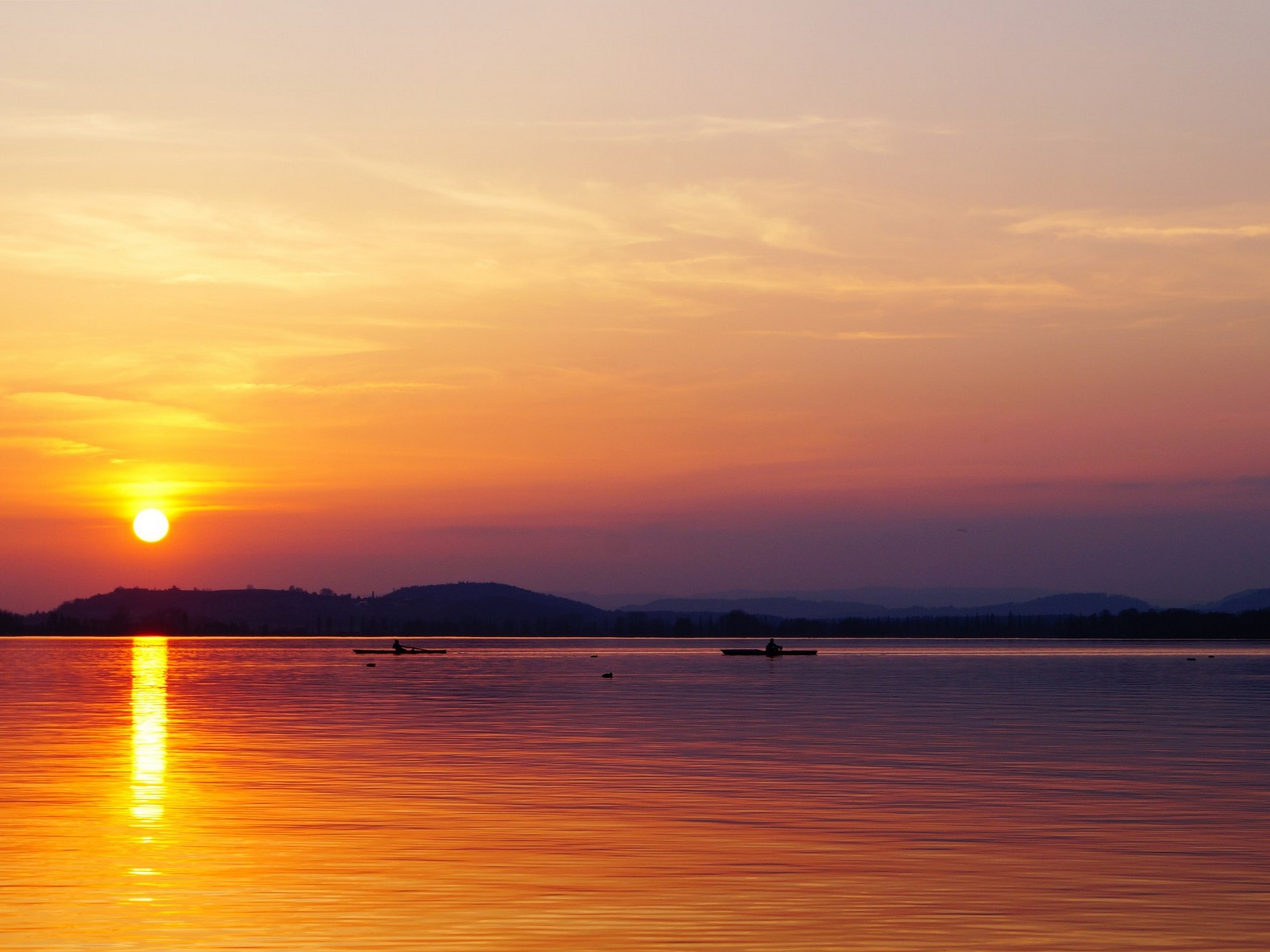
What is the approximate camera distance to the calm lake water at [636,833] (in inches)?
1065

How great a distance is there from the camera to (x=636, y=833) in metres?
37.9

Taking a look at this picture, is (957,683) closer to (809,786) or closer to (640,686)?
(640,686)

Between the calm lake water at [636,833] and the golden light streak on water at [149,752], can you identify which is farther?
the golden light streak on water at [149,752]

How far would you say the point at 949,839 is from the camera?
121 feet

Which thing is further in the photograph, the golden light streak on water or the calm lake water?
the golden light streak on water

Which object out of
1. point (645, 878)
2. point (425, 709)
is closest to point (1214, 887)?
point (645, 878)

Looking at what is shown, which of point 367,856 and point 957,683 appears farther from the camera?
point 957,683

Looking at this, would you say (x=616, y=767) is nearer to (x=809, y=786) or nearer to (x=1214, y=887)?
(x=809, y=786)

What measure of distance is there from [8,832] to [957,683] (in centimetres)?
10588

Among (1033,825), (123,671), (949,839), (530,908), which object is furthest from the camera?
(123,671)

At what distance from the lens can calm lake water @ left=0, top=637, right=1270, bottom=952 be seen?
27047 mm

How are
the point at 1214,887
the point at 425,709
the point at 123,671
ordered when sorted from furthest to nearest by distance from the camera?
the point at 123,671 < the point at 425,709 < the point at 1214,887

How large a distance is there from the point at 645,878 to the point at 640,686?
3915 inches

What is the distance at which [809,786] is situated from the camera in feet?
160
